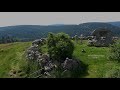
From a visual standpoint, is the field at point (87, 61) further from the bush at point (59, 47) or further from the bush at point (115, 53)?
the bush at point (59, 47)

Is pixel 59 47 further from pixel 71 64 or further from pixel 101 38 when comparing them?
pixel 101 38

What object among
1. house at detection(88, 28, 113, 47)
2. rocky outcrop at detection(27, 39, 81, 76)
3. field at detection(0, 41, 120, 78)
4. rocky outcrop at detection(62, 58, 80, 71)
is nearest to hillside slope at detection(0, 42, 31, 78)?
field at detection(0, 41, 120, 78)

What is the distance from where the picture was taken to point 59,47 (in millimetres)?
19609

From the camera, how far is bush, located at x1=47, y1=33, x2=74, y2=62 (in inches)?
774

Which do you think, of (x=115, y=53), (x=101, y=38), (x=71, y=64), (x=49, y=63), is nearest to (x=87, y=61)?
(x=71, y=64)

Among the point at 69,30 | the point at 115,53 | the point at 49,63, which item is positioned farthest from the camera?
the point at 69,30

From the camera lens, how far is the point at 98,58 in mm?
20297

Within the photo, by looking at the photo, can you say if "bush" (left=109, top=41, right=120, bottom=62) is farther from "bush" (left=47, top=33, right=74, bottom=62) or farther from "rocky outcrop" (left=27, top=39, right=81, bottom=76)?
"bush" (left=47, top=33, right=74, bottom=62)
